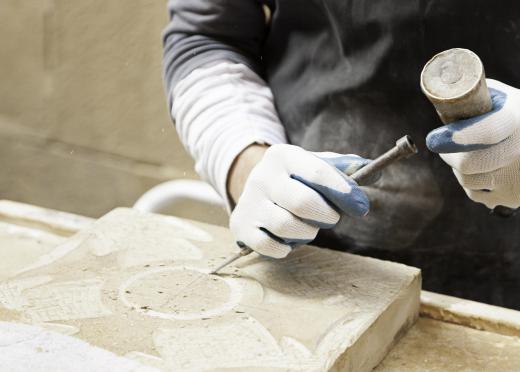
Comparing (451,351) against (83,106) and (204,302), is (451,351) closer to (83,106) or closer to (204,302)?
(204,302)

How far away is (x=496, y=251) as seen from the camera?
1503 mm

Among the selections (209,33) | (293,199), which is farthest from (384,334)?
(209,33)

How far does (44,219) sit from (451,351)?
35.1 inches

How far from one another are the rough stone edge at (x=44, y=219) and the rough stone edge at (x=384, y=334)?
27.3 inches

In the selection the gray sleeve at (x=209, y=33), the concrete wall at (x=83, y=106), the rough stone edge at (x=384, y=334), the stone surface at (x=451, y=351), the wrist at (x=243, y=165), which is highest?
the gray sleeve at (x=209, y=33)

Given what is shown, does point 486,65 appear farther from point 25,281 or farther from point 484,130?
point 25,281

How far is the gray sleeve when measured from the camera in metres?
1.60

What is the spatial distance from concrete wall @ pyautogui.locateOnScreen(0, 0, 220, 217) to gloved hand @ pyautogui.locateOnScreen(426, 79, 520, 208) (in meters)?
1.53

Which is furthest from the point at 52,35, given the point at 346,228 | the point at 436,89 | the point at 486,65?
the point at 436,89

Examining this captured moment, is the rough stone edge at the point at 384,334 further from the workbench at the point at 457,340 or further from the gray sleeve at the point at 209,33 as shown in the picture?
the gray sleeve at the point at 209,33

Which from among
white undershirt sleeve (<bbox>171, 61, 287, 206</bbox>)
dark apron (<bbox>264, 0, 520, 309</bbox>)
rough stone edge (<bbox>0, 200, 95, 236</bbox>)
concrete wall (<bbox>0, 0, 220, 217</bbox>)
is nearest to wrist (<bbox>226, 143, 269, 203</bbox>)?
white undershirt sleeve (<bbox>171, 61, 287, 206</bbox>)

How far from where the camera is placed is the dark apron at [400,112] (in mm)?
1378

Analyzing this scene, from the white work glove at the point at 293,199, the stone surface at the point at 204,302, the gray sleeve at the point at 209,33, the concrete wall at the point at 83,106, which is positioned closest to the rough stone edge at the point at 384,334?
the stone surface at the point at 204,302

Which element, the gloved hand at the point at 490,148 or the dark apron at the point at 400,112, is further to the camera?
the dark apron at the point at 400,112
